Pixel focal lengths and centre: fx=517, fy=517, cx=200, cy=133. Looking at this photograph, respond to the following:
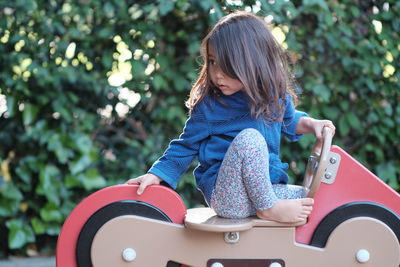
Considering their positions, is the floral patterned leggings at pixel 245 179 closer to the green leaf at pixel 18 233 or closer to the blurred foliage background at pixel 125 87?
the blurred foliage background at pixel 125 87

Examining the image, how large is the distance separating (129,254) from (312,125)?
30.6 inches

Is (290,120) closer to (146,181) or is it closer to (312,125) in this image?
(312,125)

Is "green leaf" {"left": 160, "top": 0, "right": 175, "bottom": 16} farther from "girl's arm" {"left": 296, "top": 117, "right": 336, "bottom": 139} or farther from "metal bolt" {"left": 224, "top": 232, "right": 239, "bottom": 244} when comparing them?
"metal bolt" {"left": 224, "top": 232, "right": 239, "bottom": 244}

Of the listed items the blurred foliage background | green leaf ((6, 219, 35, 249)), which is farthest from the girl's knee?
green leaf ((6, 219, 35, 249))

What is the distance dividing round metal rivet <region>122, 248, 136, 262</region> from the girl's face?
0.60m

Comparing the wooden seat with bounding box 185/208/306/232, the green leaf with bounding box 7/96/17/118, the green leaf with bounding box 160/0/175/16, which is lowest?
the wooden seat with bounding box 185/208/306/232

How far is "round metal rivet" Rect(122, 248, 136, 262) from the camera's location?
5.47ft

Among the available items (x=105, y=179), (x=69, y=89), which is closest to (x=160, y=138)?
(x=105, y=179)

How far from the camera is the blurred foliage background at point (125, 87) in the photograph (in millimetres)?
2596

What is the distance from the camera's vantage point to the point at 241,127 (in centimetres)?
177

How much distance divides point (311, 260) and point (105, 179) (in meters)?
1.43

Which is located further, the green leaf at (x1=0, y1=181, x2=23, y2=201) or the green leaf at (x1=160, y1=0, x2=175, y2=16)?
the green leaf at (x1=0, y1=181, x2=23, y2=201)

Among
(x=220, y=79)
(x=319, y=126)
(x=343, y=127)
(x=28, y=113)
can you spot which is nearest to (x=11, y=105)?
(x=28, y=113)

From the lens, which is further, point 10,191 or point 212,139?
point 10,191
